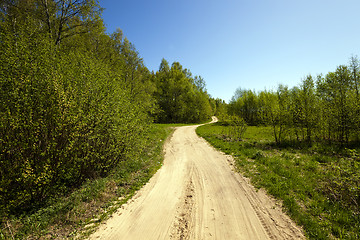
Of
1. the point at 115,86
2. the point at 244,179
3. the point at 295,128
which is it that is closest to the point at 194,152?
the point at 244,179

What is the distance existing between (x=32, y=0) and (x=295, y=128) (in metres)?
28.0

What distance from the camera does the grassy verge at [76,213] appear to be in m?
4.21

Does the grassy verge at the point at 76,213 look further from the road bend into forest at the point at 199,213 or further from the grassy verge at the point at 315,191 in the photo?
the grassy verge at the point at 315,191

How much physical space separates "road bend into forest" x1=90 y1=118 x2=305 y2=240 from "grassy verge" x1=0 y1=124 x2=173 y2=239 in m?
0.52

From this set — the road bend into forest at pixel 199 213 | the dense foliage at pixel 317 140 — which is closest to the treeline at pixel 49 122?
the road bend into forest at pixel 199 213

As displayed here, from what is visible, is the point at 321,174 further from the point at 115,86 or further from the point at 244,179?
the point at 115,86

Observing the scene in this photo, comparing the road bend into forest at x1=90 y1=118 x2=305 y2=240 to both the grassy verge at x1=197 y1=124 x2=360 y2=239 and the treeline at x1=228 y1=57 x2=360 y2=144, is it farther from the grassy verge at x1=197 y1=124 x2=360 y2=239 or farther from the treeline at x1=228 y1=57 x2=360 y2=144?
the treeline at x1=228 y1=57 x2=360 y2=144

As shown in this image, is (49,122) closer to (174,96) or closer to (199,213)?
(199,213)

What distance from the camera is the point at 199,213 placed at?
5129mm

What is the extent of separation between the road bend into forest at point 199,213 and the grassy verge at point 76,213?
52cm

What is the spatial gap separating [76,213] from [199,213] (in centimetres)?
441

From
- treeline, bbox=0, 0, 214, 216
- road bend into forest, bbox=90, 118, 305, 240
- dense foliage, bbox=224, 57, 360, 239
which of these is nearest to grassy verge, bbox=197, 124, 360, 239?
dense foliage, bbox=224, 57, 360, 239

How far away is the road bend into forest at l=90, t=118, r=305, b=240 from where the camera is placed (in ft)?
14.0

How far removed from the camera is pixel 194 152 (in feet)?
43.2
